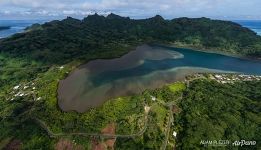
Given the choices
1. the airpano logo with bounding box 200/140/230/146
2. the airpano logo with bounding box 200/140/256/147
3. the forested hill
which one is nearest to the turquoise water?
the forested hill

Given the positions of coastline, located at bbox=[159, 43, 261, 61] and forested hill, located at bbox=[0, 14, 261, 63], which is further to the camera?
coastline, located at bbox=[159, 43, 261, 61]

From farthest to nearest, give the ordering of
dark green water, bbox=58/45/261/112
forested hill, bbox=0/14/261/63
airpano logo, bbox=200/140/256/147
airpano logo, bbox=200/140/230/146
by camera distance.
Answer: forested hill, bbox=0/14/261/63 < dark green water, bbox=58/45/261/112 < airpano logo, bbox=200/140/256/147 < airpano logo, bbox=200/140/230/146

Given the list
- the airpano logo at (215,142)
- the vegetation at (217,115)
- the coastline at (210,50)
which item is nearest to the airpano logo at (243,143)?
the vegetation at (217,115)

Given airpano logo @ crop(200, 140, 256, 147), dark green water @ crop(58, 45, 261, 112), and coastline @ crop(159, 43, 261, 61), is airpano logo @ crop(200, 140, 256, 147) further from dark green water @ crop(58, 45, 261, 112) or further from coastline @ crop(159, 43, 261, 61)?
coastline @ crop(159, 43, 261, 61)

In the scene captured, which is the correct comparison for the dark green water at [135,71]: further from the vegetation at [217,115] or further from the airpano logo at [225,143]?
the airpano logo at [225,143]

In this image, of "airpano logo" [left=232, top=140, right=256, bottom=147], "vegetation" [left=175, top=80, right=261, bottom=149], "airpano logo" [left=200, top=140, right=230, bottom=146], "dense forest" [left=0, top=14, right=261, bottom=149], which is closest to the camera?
"airpano logo" [left=200, top=140, right=230, bottom=146]

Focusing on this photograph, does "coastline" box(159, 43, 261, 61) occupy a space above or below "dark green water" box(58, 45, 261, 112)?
above

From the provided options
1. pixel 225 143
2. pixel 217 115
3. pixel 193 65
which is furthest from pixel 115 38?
pixel 225 143
